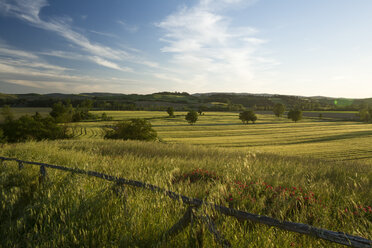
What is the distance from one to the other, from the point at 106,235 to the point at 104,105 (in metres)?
142

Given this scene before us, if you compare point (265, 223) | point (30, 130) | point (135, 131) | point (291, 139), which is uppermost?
point (265, 223)

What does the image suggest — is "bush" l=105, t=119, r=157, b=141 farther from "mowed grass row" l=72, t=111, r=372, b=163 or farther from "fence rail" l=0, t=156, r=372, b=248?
"fence rail" l=0, t=156, r=372, b=248

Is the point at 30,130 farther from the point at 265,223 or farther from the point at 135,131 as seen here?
the point at 265,223

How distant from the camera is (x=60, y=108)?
85.9 m


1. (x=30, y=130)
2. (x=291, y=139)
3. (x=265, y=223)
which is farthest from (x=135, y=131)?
(x=291, y=139)

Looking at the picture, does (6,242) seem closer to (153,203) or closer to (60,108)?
(153,203)

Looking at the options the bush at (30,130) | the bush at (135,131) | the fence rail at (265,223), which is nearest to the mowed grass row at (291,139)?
the bush at (30,130)

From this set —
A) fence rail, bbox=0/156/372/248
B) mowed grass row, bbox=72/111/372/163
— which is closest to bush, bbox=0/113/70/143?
mowed grass row, bbox=72/111/372/163

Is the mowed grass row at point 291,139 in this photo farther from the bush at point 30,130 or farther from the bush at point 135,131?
the bush at point 135,131

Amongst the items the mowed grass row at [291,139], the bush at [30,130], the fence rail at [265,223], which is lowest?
the mowed grass row at [291,139]

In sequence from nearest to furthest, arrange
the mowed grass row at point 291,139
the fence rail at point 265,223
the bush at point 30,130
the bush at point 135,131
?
the fence rail at point 265,223
the bush at point 135,131
the mowed grass row at point 291,139
the bush at point 30,130

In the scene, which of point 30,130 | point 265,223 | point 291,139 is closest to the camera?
point 265,223

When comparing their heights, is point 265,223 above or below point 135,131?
above

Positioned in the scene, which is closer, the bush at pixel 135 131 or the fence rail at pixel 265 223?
the fence rail at pixel 265 223
